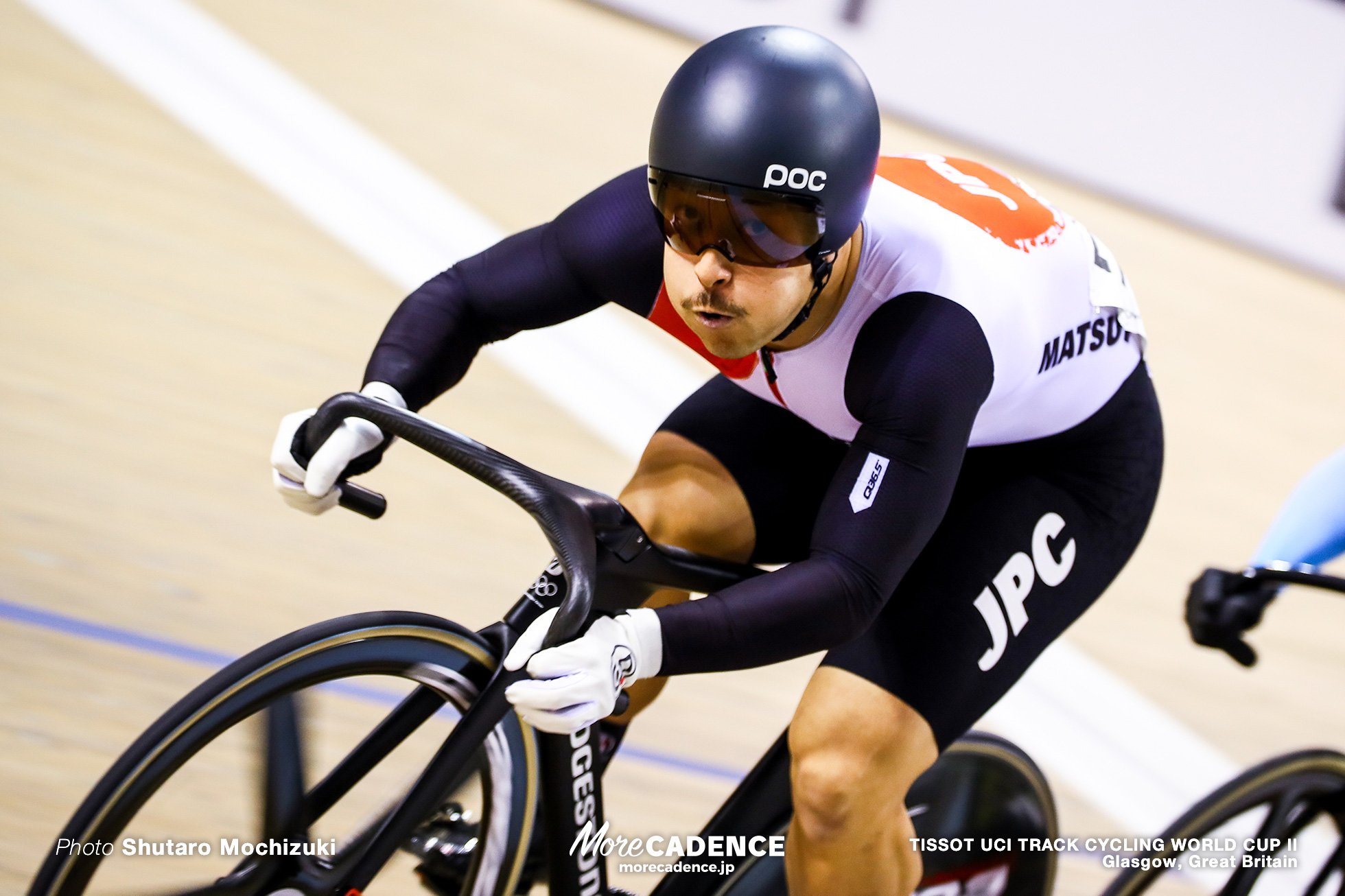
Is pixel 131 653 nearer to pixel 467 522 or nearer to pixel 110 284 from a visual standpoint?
pixel 467 522

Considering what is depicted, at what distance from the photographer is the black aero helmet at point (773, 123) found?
4.45ft

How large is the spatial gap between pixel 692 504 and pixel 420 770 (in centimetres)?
57

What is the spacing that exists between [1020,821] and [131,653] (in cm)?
169

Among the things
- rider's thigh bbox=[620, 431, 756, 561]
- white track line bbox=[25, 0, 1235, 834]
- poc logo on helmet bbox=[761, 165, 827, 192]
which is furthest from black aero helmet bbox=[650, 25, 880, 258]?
white track line bbox=[25, 0, 1235, 834]

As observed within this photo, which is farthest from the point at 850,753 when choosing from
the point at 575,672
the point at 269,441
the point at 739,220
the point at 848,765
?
the point at 269,441

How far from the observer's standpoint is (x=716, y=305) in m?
1.44

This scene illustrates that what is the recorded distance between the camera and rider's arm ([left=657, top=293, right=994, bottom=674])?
4.73 feet

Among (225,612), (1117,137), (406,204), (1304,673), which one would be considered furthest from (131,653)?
(1117,137)

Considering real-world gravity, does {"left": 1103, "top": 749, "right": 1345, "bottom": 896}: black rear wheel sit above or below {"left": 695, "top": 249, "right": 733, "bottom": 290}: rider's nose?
below

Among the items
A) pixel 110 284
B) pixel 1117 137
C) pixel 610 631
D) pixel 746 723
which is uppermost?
pixel 1117 137

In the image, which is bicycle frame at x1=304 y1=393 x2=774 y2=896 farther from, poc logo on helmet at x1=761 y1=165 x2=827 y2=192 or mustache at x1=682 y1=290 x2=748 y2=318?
poc logo on helmet at x1=761 y1=165 x2=827 y2=192

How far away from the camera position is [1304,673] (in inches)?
154

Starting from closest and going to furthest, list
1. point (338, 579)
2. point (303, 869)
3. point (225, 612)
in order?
point (303, 869)
point (225, 612)
point (338, 579)

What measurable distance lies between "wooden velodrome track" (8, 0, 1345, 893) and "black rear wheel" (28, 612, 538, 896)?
0.44 metres
